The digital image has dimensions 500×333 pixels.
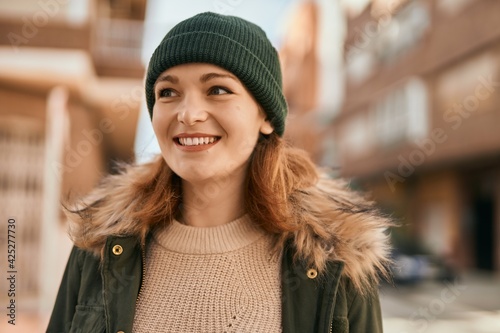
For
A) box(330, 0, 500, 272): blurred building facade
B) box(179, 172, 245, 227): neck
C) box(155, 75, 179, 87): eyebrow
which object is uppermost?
box(330, 0, 500, 272): blurred building facade

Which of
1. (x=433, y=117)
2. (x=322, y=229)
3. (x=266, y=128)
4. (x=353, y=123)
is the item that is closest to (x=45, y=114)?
(x=266, y=128)

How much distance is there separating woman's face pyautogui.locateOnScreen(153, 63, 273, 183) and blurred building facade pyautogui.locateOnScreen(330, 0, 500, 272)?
1213 centimetres

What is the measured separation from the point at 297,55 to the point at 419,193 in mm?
13428

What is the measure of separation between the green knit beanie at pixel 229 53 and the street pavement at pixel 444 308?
4.58 m

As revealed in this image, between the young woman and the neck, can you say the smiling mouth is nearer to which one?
the young woman

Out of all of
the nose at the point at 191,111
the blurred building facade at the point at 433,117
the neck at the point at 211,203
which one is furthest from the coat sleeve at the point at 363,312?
the blurred building facade at the point at 433,117

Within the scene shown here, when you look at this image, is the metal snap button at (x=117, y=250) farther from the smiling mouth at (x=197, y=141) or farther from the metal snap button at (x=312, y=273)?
the metal snap button at (x=312, y=273)

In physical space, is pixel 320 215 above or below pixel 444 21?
below

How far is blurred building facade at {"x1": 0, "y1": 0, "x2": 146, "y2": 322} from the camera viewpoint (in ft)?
24.7

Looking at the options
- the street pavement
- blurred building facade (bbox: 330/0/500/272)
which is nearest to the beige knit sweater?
the street pavement

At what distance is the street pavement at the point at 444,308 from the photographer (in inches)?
312

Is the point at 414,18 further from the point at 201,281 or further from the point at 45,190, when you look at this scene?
the point at 201,281

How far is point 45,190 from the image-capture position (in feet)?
26.2

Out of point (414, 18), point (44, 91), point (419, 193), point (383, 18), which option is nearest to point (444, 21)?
point (414, 18)
